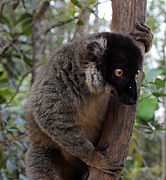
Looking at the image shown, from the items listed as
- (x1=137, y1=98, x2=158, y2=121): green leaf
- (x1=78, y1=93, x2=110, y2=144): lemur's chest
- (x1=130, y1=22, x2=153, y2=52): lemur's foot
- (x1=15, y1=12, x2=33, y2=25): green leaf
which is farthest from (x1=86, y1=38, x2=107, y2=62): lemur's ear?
(x1=15, y1=12, x2=33, y2=25): green leaf

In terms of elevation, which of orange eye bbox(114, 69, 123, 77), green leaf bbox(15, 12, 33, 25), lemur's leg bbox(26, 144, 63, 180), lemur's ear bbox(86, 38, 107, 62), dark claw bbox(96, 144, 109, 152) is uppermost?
green leaf bbox(15, 12, 33, 25)

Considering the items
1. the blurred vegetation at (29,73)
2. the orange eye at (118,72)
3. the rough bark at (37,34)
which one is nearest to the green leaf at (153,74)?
the blurred vegetation at (29,73)

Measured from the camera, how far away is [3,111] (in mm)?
4551

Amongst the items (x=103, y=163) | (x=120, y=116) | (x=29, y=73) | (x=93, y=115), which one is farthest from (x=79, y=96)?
(x=29, y=73)

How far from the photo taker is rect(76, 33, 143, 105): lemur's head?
2.78m

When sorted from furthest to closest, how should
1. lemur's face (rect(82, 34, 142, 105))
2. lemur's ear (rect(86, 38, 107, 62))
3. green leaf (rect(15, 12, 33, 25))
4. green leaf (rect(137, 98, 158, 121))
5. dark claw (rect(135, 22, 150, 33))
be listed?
green leaf (rect(15, 12, 33, 25)), green leaf (rect(137, 98, 158, 121)), dark claw (rect(135, 22, 150, 33)), lemur's ear (rect(86, 38, 107, 62)), lemur's face (rect(82, 34, 142, 105))

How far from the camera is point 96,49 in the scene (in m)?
2.93

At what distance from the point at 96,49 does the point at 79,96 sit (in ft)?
Result: 1.73

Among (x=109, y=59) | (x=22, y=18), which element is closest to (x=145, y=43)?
(x=109, y=59)

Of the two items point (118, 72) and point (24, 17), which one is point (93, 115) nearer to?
point (118, 72)

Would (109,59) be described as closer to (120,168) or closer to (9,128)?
(120,168)

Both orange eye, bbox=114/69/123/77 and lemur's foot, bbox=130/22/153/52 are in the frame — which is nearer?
orange eye, bbox=114/69/123/77

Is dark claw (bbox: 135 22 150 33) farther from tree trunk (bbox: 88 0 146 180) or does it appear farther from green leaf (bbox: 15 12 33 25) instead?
green leaf (bbox: 15 12 33 25)

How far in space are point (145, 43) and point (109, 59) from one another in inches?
21.6
